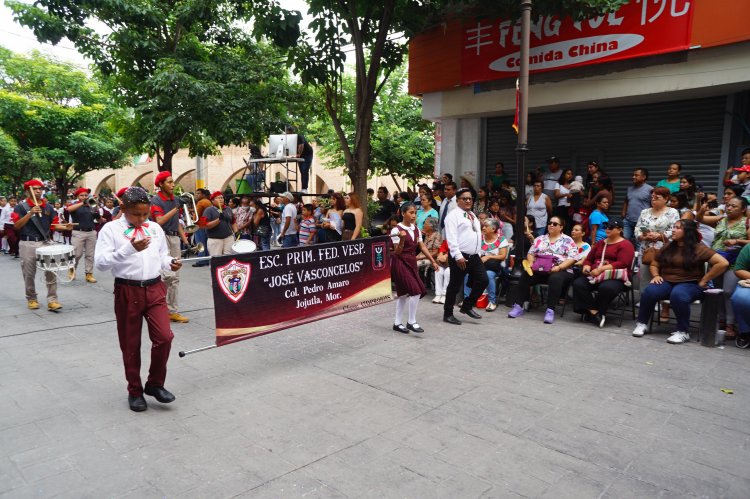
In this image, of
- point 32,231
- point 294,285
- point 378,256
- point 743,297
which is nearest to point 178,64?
point 32,231

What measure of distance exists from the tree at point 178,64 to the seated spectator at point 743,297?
10741 millimetres

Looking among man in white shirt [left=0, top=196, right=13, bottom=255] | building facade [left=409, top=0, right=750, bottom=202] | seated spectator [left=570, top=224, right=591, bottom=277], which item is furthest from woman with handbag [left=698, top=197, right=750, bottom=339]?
man in white shirt [left=0, top=196, right=13, bottom=255]

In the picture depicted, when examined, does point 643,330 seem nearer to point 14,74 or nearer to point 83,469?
point 83,469

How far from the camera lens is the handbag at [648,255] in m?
7.18

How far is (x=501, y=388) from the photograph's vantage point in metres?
4.94

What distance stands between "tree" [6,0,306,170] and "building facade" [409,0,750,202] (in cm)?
475

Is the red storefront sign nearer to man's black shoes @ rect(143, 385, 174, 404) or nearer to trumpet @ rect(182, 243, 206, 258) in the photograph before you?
trumpet @ rect(182, 243, 206, 258)

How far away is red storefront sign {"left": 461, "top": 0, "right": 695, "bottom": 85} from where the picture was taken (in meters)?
8.77

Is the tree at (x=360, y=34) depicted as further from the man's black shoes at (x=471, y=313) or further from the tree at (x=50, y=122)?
the tree at (x=50, y=122)

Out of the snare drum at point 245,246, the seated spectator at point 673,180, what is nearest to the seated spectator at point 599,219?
the seated spectator at point 673,180

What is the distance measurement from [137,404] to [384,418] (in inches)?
84.2

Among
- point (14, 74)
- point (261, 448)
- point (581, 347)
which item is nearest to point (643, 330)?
point (581, 347)

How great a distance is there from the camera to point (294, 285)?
5.76 m

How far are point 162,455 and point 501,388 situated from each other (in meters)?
3.02
